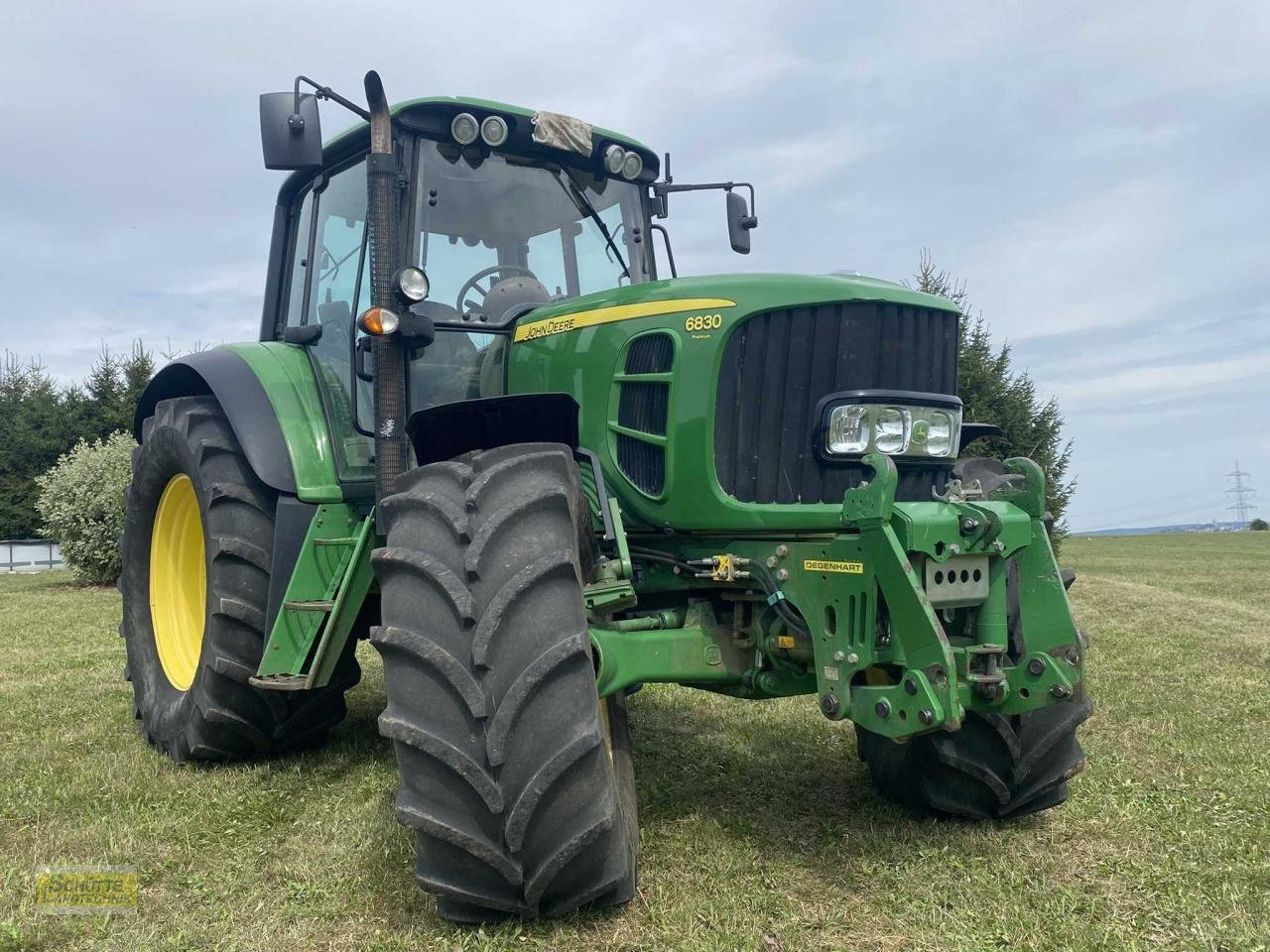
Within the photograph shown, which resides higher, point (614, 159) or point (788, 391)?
point (614, 159)

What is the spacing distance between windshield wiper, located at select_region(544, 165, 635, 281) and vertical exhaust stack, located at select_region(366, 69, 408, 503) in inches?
35.0

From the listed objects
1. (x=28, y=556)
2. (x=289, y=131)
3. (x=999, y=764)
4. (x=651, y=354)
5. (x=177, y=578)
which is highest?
(x=289, y=131)

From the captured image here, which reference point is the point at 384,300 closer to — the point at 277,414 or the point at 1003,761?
the point at 277,414

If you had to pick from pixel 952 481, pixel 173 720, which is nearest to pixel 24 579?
pixel 173 720

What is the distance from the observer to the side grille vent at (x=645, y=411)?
3.87m

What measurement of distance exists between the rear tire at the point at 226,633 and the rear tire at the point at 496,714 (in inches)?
75.6

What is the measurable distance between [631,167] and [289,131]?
1734 mm

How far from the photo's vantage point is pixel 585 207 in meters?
5.00

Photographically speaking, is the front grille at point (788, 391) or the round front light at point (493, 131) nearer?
the front grille at point (788, 391)

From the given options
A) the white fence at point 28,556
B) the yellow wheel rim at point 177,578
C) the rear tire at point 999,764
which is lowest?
the white fence at point 28,556

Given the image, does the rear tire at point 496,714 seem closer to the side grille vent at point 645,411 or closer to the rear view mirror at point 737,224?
the side grille vent at point 645,411

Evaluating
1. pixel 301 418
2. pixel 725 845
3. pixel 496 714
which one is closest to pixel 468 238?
pixel 301 418

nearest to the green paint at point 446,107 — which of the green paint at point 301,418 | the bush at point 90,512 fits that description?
the green paint at point 301,418

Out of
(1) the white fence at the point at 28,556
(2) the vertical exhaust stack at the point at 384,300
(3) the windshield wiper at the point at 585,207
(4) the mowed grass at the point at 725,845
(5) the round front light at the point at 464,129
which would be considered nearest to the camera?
(4) the mowed grass at the point at 725,845
